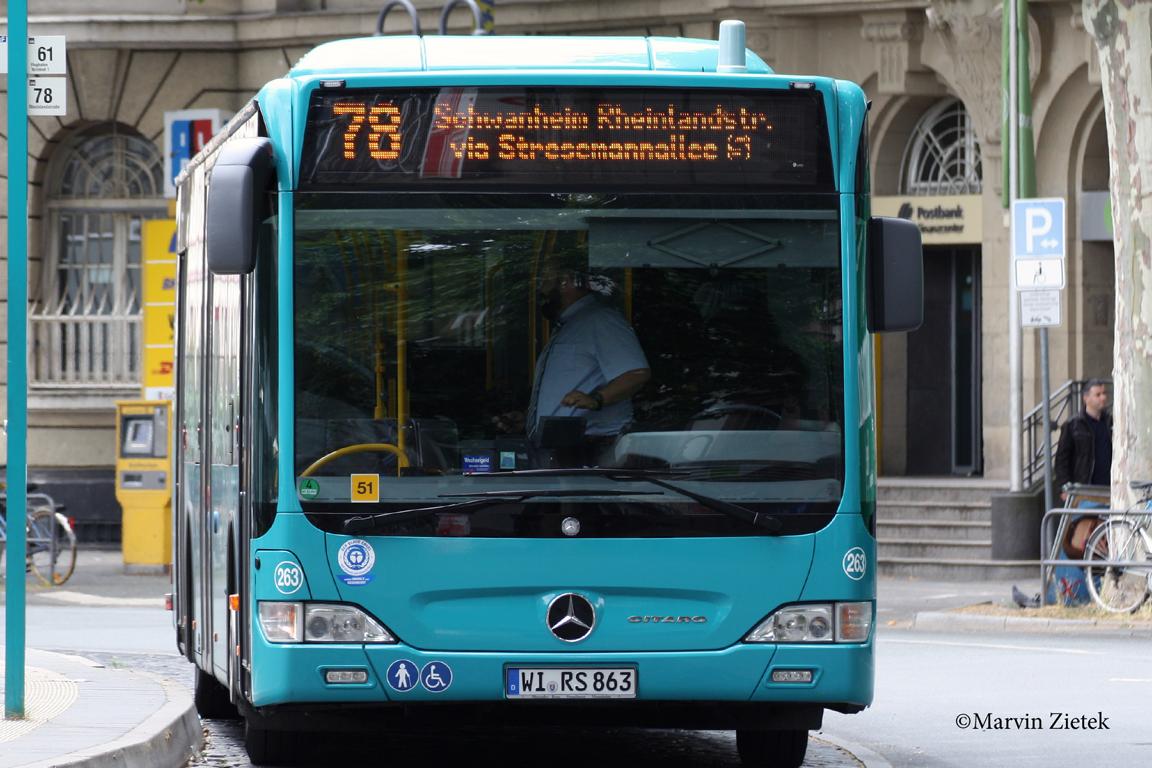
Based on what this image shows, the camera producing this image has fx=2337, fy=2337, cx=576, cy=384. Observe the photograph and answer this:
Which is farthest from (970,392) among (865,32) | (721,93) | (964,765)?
(721,93)

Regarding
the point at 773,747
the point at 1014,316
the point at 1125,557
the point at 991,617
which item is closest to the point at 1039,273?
the point at 1125,557

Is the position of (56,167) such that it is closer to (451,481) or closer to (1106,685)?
(1106,685)

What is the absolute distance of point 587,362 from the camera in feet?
26.5

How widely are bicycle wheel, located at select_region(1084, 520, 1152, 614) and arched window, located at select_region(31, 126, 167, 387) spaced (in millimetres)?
14086

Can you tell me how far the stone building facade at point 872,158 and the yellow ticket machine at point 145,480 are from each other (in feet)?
16.1

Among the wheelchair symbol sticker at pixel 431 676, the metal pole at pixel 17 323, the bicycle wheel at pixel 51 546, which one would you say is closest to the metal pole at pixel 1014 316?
the bicycle wheel at pixel 51 546

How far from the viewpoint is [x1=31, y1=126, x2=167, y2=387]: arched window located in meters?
28.0

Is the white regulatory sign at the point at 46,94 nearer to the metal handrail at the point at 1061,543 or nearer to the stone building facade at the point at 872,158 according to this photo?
the metal handrail at the point at 1061,543

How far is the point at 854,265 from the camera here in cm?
831

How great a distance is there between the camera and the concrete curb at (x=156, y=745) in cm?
816

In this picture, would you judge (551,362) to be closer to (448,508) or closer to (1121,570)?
(448,508)

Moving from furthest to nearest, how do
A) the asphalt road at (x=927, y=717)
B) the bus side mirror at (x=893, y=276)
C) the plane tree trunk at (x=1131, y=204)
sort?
1. the plane tree trunk at (x=1131, y=204)
2. the asphalt road at (x=927, y=717)
3. the bus side mirror at (x=893, y=276)

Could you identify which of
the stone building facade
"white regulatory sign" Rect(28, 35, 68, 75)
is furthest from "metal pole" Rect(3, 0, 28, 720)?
the stone building facade

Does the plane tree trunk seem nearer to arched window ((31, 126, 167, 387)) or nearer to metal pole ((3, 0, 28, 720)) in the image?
metal pole ((3, 0, 28, 720))
